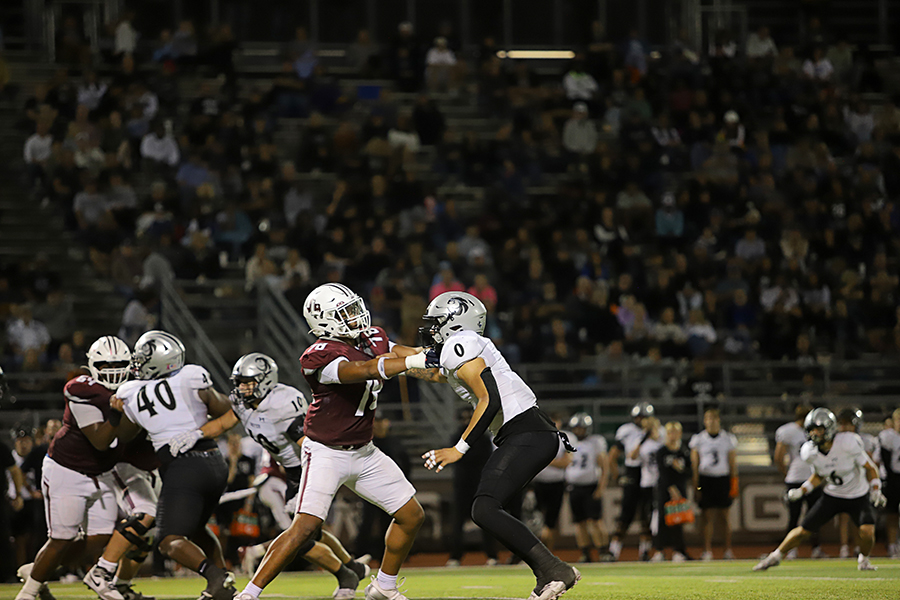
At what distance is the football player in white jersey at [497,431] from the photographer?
25.7ft

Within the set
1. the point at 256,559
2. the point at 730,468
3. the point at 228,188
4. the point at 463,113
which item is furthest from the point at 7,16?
the point at 730,468

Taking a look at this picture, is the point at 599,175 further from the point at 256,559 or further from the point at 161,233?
the point at 256,559

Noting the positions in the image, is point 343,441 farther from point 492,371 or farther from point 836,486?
point 836,486

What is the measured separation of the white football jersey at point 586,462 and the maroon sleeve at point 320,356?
26.5 feet

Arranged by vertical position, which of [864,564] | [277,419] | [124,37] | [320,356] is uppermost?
[124,37]

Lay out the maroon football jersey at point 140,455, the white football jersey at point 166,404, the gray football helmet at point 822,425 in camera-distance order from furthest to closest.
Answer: the gray football helmet at point 822,425 → the maroon football jersey at point 140,455 → the white football jersey at point 166,404

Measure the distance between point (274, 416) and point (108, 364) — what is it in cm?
143

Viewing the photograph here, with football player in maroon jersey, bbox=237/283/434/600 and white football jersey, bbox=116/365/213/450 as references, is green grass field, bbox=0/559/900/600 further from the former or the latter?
white football jersey, bbox=116/365/213/450

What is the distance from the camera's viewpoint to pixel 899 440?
16062 millimetres

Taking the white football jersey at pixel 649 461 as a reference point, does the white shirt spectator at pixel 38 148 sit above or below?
above

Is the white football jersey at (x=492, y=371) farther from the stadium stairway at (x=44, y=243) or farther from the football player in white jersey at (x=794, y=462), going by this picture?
the stadium stairway at (x=44, y=243)

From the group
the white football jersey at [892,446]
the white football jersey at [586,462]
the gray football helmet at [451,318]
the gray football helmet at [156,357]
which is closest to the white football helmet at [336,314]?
the gray football helmet at [451,318]

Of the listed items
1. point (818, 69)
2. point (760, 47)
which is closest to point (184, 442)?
point (760, 47)

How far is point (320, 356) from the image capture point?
815 centimetres
